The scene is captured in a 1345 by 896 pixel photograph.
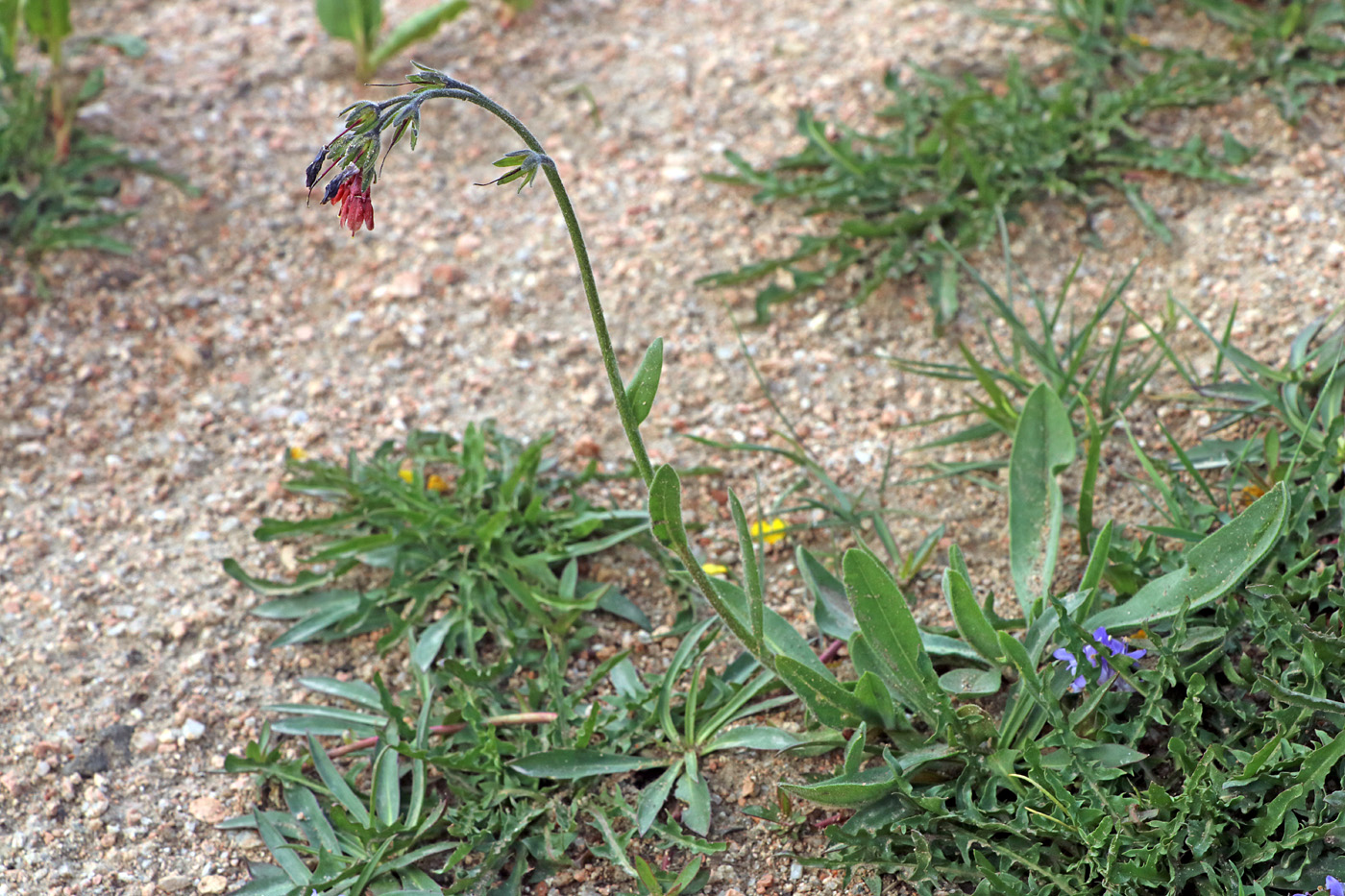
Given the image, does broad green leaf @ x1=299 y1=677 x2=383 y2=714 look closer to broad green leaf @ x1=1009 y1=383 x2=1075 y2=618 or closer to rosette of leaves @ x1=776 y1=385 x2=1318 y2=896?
rosette of leaves @ x1=776 y1=385 x2=1318 y2=896

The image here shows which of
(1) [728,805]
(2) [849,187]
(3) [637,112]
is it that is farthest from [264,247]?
(1) [728,805]

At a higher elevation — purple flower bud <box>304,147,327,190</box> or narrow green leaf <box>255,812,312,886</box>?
purple flower bud <box>304,147,327,190</box>

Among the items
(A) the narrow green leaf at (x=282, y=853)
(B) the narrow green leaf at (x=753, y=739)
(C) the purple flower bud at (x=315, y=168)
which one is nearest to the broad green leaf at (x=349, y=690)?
(A) the narrow green leaf at (x=282, y=853)

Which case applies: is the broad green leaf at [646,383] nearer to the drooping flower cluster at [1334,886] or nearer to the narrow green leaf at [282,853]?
the narrow green leaf at [282,853]

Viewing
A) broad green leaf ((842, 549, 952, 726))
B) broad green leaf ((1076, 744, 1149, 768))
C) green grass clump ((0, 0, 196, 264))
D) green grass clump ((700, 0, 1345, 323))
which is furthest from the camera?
green grass clump ((0, 0, 196, 264))

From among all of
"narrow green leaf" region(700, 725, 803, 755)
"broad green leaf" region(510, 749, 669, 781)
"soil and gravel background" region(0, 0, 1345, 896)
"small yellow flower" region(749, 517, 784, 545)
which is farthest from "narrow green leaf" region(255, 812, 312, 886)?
"small yellow flower" region(749, 517, 784, 545)

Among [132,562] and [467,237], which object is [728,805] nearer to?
[132,562]
